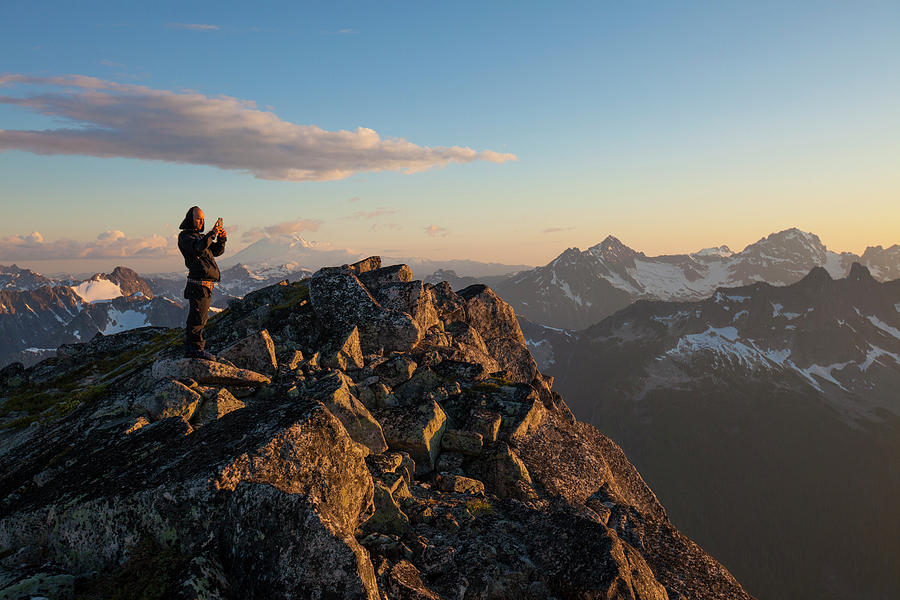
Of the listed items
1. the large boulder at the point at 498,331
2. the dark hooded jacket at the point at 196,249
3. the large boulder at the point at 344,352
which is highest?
the dark hooded jacket at the point at 196,249

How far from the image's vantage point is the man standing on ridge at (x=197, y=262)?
1919cm

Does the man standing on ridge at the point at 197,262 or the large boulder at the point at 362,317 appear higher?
the man standing on ridge at the point at 197,262

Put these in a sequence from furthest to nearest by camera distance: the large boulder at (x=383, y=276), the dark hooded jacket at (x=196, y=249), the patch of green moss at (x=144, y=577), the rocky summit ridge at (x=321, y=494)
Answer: the large boulder at (x=383, y=276), the dark hooded jacket at (x=196, y=249), the rocky summit ridge at (x=321, y=494), the patch of green moss at (x=144, y=577)

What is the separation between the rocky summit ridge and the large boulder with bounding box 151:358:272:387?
2.8 inches

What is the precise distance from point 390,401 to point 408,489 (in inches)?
234

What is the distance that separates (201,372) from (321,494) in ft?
32.2

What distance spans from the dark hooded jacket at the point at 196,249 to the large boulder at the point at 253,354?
438 centimetres

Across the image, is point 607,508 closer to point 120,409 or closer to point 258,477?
point 258,477

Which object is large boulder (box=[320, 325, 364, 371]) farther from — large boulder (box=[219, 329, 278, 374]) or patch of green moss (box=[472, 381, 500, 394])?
patch of green moss (box=[472, 381, 500, 394])

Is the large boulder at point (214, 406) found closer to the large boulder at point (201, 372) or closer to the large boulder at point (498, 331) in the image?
the large boulder at point (201, 372)

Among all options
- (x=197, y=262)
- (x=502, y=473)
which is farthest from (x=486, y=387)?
(x=197, y=262)

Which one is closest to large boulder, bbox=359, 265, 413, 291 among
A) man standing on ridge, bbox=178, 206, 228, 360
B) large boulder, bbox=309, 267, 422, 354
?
large boulder, bbox=309, 267, 422, 354

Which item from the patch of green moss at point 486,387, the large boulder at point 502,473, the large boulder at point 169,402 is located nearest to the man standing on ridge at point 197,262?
the large boulder at point 169,402

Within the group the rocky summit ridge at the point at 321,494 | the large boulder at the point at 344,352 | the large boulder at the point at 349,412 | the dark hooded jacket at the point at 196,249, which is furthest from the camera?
the large boulder at the point at 344,352
